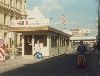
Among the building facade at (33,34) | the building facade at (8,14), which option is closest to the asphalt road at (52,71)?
the building facade at (33,34)

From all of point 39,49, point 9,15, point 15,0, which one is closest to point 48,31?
point 39,49

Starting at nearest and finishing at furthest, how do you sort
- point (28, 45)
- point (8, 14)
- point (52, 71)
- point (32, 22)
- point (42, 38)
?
point (52, 71) < point (32, 22) < point (42, 38) < point (28, 45) < point (8, 14)

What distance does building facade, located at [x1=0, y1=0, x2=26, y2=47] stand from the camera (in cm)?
7031

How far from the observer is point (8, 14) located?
7462 cm

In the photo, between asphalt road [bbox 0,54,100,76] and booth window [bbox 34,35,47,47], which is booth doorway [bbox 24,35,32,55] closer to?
booth window [bbox 34,35,47,47]

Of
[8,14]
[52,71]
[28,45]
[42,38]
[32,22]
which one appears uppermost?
[8,14]

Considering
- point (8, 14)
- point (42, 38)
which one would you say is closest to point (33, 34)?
point (42, 38)

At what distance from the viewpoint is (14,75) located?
1986 cm

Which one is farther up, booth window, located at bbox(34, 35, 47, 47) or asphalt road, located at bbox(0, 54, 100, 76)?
booth window, located at bbox(34, 35, 47, 47)

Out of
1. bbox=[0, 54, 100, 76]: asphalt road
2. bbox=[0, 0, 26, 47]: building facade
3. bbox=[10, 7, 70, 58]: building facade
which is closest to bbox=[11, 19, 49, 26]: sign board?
bbox=[10, 7, 70, 58]: building facade

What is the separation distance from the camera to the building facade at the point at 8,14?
70312 millimetres

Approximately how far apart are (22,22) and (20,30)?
196 cm

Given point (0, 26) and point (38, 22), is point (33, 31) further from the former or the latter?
point (0, 26)

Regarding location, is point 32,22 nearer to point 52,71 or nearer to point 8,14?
point 8,14
